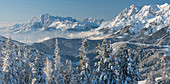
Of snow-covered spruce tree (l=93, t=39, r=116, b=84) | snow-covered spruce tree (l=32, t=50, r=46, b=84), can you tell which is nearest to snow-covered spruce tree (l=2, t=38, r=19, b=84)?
snow-covered spruce tree (l=32, t=50, r=46, b=84)

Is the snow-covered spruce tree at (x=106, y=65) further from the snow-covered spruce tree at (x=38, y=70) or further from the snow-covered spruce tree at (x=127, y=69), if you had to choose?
the snow-covered spruce tree at (x=38, y=70)

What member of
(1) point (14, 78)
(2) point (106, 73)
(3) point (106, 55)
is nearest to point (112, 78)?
(2) point (106, 73)

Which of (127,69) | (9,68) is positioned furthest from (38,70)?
(127,69)

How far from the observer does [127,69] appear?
21484mm

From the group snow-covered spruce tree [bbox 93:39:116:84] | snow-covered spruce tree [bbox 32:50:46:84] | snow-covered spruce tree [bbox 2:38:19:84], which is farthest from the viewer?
snow-covered spruce tree [bbox 2:38:19:84]

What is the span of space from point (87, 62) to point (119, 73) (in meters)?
4.47

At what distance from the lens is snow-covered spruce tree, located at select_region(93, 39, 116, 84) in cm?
2134

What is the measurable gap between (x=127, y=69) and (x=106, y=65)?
2.72 m

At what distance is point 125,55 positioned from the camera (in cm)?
2194

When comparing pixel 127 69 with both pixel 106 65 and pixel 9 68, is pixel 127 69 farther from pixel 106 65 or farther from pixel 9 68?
pixel 9 68

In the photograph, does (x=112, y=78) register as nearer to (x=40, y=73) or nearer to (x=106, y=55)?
(x=106, y=55)

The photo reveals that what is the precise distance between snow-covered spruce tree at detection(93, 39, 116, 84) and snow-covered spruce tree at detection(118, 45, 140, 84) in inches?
44.6

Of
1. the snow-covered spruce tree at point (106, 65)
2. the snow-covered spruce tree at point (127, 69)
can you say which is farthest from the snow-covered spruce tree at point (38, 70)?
the snow-covered spruce tree at point (127, 69)

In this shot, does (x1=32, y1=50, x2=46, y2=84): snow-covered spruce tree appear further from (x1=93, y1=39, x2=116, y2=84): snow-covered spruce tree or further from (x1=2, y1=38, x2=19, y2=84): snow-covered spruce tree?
(x1=93, y1=39, x2=116, y2=84): snow-covered spruce tree
